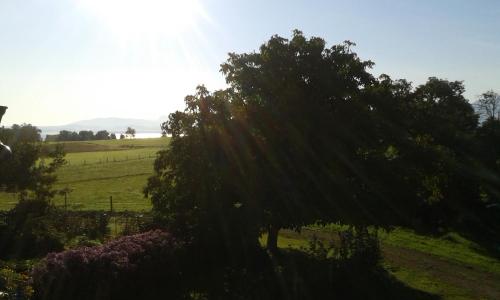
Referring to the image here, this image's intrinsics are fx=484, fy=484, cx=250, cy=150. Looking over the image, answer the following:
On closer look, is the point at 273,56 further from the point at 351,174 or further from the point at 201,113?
the point at 351,174

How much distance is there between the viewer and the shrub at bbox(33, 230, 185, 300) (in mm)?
11945

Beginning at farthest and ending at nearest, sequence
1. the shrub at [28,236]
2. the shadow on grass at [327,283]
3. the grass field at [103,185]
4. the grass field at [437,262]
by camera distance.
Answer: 1. the grass field at [103,185]
2. the shrub at [28,236]
3. the grass field at [437,262]
4. the shadow on grass at [327,283]

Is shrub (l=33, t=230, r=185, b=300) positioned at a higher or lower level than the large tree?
lower

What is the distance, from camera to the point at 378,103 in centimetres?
1942

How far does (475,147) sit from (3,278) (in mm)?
37153

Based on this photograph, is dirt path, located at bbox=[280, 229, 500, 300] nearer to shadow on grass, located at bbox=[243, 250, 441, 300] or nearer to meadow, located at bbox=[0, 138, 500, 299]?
meadow, located at bbox=[0, 138, 500, 299]

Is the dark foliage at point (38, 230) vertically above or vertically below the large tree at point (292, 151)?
below

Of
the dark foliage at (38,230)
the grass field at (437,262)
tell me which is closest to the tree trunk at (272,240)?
the grass field at (437,262)

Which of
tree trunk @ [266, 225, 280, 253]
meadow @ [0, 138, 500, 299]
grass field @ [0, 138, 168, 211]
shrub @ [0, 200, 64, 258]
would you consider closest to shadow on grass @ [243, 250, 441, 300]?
meadow @ [0, 138, 500, 299]

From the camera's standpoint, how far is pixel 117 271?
12844mm

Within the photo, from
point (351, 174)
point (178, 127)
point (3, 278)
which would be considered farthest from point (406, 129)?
point (3, 278)

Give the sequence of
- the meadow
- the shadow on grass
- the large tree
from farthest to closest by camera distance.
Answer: the meadow, the large tree, the shadow on grass

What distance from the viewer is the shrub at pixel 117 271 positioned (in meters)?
11.9

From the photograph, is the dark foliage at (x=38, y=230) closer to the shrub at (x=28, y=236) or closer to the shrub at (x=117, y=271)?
the shrub at (x=28, y=236)
